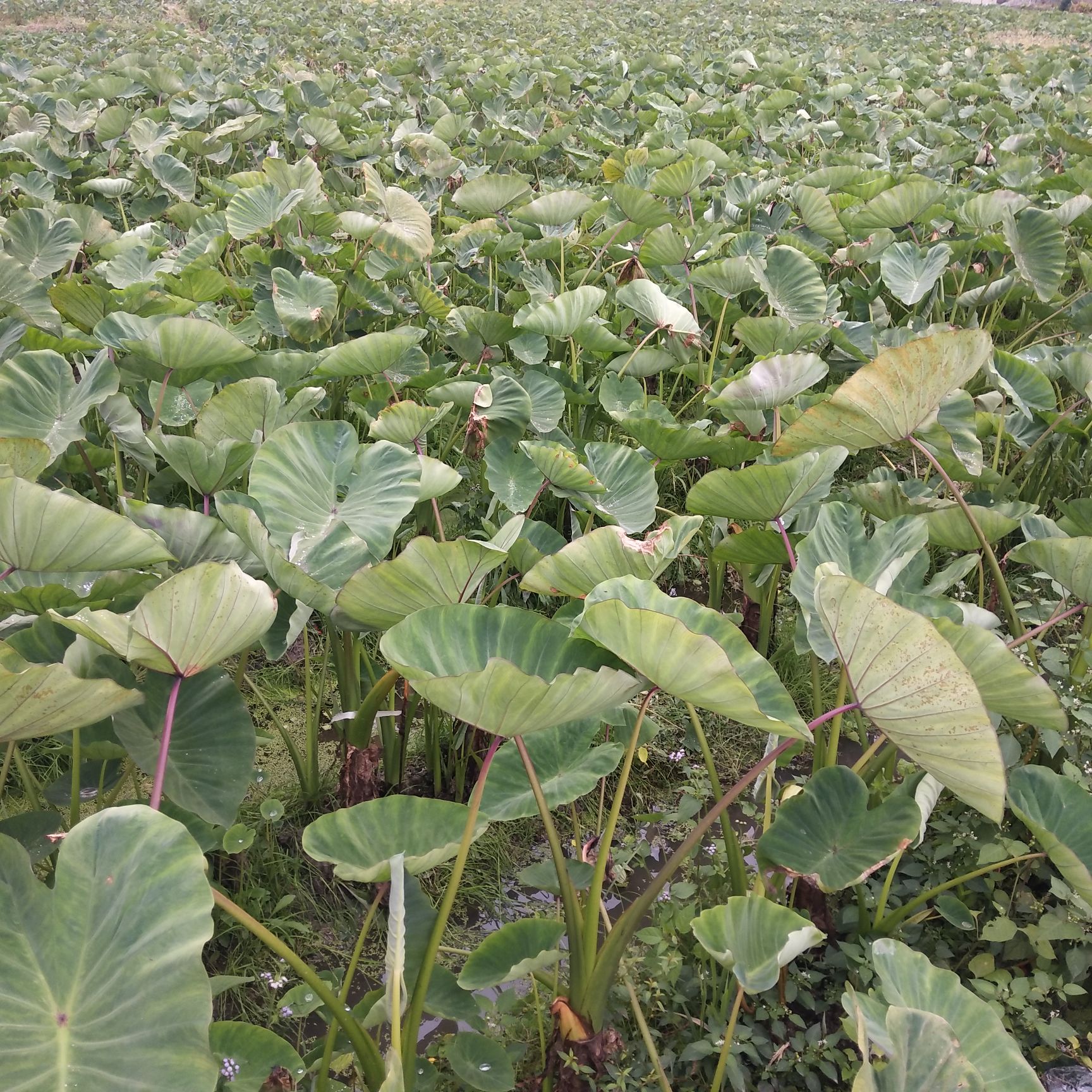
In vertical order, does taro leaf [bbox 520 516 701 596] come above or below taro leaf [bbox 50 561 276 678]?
below

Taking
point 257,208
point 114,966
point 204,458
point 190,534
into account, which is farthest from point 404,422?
point 257,208

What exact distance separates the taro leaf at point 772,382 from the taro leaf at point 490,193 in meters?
Answer: 1.37

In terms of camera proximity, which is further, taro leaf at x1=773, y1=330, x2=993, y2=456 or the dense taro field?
taro leaf at x1=773, y1=330, x2=993, y2=456

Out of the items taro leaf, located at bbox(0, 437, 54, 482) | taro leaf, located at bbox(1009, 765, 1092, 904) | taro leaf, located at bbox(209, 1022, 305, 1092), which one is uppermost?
taro leaf, located at bbox(0, 437, 54, 482)

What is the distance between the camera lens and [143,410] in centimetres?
198

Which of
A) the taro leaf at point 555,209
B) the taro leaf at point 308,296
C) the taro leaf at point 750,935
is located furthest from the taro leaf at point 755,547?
the taro leaf at point 555,209

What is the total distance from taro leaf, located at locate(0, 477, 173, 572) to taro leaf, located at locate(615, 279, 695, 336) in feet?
4.46

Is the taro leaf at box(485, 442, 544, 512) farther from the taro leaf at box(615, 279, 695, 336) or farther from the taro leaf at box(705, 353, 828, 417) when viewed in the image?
the taro leaf at box(615, 279, 695, 336)

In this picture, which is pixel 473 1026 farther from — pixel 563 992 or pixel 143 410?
pixel 143 410

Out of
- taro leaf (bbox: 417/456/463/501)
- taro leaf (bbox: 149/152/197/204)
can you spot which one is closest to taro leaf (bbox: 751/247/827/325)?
taro leaf (bbox: 417/456/463/501)

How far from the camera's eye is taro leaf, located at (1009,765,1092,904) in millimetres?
1136

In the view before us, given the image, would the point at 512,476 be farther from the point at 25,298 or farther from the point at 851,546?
the point at 25,298

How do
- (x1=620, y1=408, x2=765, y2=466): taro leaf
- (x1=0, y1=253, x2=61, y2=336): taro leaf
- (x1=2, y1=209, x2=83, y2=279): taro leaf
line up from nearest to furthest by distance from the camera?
(x1=620, y1=408, x2=765, y2=466): taro leaf
(x1=0, y1=253, x2=61, y2=336): taro leaf
(x1=2, y1=209, x2=83, y2=279): taro leaf

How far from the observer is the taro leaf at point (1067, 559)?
1251 mm
